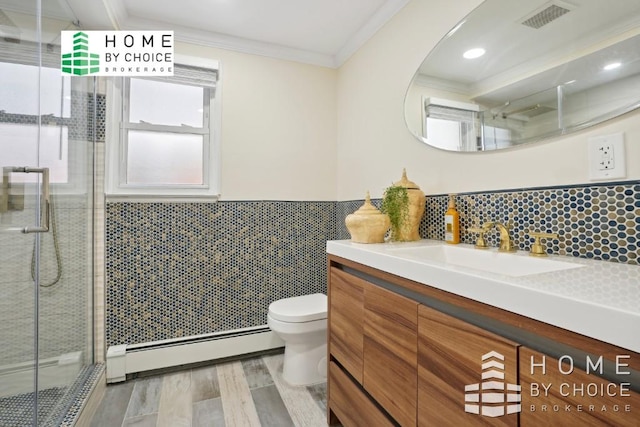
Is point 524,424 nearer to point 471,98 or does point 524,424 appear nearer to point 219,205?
point 471,98

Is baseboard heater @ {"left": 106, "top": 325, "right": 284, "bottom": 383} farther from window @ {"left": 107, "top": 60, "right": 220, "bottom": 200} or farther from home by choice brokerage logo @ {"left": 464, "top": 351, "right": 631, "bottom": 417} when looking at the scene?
home by choice brokerage logo @ {"left": 464, "top": 351, "right": 631, "bottom": 417}

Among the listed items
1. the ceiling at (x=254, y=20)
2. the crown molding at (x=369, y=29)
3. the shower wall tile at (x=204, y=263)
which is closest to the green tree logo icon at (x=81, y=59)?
the ceiling at (x=254, y=20)

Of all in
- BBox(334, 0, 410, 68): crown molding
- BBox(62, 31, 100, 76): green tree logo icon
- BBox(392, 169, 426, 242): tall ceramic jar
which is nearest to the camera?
BBox(392, 169, 426, 242): tall ceramic jar

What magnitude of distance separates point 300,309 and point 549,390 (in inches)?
60.3

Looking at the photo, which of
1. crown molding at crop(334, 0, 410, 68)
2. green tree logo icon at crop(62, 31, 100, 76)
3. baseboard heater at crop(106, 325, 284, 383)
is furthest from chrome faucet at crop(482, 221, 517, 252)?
green tree logo icon at crop(62, 31, 100, 76)

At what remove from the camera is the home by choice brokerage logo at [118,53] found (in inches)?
73.9

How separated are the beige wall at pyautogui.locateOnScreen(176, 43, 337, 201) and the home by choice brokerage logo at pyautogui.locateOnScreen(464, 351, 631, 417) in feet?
6.43

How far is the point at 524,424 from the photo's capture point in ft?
2.14

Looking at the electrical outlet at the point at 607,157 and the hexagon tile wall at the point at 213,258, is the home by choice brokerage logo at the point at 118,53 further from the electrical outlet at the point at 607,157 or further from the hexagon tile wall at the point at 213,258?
the electrical outlet at the point at 607,157

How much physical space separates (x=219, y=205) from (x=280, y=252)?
0.59 metres

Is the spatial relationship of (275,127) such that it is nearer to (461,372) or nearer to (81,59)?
(81,59)

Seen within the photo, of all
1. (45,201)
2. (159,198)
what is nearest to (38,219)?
(45,201)

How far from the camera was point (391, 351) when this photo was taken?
1068mm

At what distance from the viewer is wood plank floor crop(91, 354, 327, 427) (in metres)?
1.62
